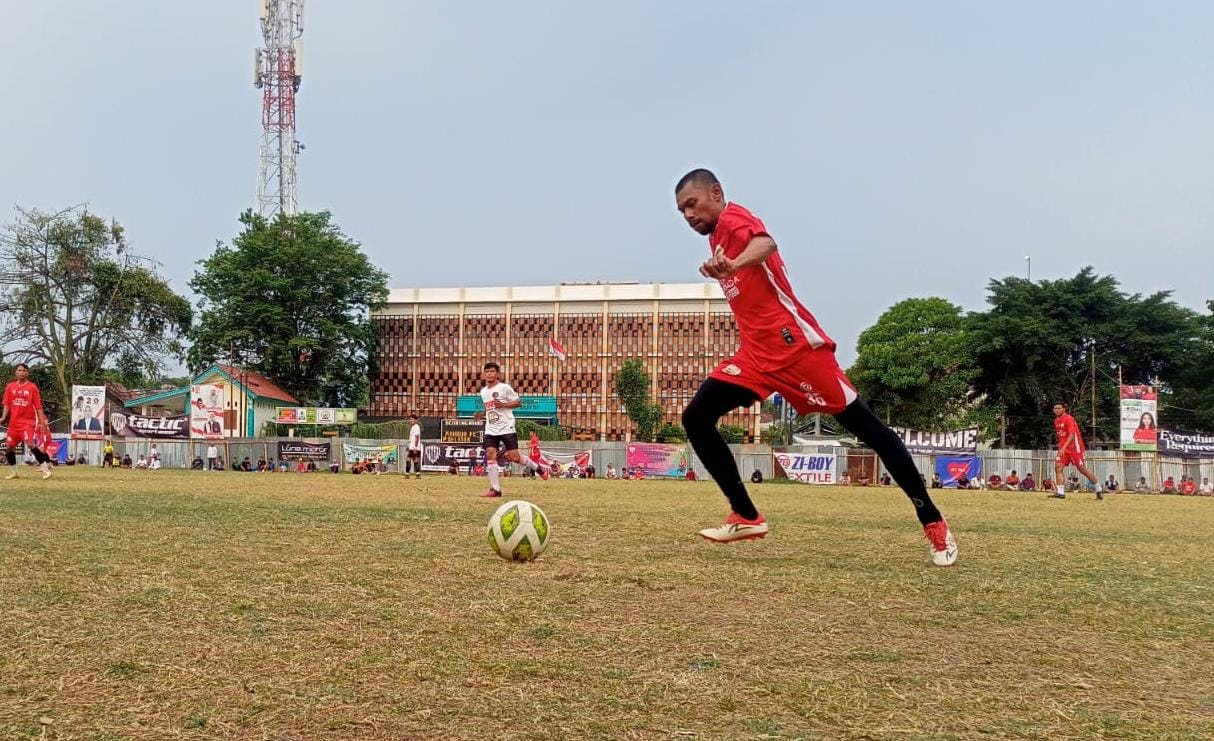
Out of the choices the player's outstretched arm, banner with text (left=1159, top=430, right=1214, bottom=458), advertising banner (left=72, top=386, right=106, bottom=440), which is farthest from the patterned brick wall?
the player's outstretched arm

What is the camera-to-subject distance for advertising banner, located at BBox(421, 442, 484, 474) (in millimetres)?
36906

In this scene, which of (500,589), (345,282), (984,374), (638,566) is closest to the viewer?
(500,589)

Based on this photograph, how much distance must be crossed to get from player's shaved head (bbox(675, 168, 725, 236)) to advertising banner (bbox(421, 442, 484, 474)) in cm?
3122

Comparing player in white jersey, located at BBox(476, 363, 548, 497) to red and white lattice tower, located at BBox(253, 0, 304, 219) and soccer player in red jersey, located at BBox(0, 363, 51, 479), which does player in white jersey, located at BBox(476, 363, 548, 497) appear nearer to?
soccer player in red jersey, located at BBox(0, 363, 51, 479)

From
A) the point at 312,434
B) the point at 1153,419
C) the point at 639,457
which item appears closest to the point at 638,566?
the point at 639,457

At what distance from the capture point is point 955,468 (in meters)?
35.5

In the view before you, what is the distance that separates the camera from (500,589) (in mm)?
4992

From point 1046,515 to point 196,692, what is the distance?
43.8 feet

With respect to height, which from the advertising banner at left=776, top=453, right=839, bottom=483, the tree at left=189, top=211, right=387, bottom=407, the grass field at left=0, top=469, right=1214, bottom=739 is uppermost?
the tree at left=189, top=211, right=387, bottom=407

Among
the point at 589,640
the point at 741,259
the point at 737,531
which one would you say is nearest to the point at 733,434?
the point at 737,531

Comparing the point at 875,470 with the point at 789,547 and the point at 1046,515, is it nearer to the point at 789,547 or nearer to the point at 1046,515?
the point at 1046,515

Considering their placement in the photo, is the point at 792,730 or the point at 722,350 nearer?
the point at 792,730

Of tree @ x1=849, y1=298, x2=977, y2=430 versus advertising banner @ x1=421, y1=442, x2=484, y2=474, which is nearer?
advertising banner @ x1=421, y1=442, x2=484, y2=474

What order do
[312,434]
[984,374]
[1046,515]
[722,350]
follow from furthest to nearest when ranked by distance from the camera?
1. [722,350]
2. [984,374]
3. [312,434]
4. [1046,515]
